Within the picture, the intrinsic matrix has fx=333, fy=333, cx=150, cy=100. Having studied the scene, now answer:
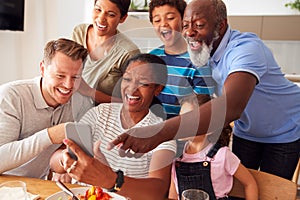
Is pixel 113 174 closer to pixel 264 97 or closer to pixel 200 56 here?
pixel 200 56

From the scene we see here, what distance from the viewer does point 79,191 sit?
855mm

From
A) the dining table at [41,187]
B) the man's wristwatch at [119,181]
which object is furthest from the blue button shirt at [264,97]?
the dining table at [41,187]

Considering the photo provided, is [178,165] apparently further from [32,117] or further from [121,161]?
[32,117]

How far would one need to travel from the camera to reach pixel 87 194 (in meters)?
0.79

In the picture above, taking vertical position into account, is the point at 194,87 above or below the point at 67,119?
above

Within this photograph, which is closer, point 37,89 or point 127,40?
point 127,40

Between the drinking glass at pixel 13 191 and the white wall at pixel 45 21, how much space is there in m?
2.13

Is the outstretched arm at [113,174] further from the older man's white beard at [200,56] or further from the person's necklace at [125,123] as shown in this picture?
the older man's white beard at [200,56]

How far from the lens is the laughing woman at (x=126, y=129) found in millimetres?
647

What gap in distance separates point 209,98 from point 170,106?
0.27ft

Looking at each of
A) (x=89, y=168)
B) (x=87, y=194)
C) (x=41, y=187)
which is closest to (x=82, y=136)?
(x=89, y=168)

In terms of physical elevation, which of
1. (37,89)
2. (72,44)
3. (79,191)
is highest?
(72,44)

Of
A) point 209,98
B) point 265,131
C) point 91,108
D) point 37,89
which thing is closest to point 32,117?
point 37,89

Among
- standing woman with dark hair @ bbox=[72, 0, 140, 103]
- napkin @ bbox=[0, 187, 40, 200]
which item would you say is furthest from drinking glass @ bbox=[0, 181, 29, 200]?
standing woman with dark hair @ bbox=[72, 0, 140, 103]
